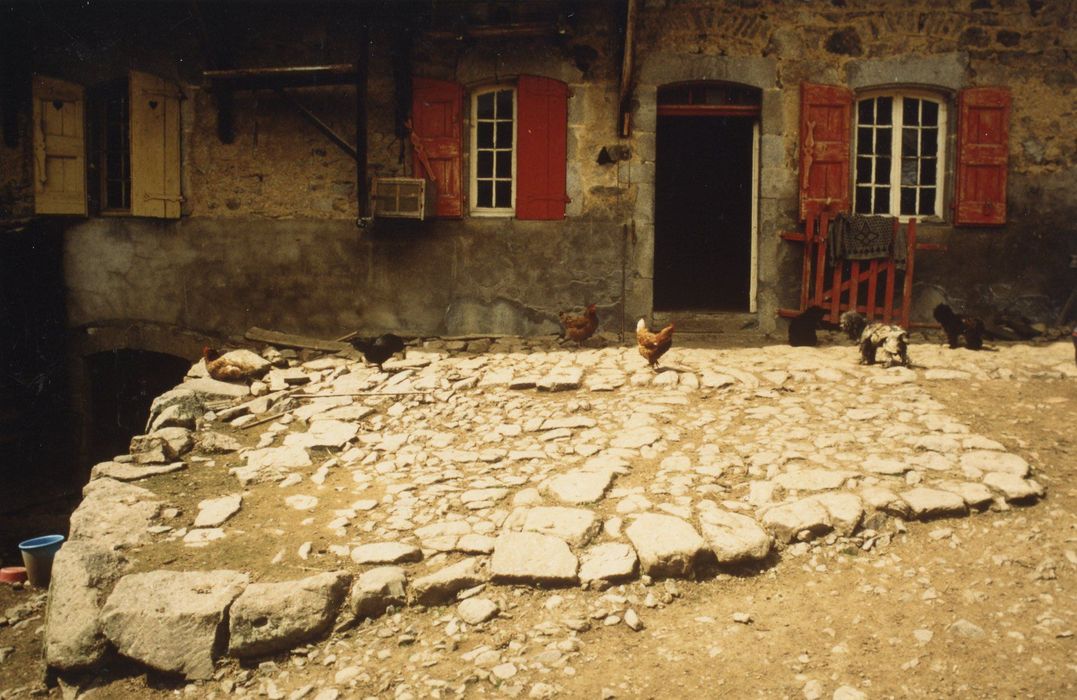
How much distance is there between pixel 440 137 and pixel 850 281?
185 inches

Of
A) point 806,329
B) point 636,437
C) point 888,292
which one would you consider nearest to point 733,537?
point 636,437

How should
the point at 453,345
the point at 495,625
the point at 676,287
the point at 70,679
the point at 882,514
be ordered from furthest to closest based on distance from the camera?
1. the point at 676,287
2. the point at 453,345
3. the point at 882,514
4. the point at 70,679
5. the point at 495,625

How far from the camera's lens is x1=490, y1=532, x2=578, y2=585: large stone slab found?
12.2ft

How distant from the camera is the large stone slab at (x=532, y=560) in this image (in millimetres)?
3713

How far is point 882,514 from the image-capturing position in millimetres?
4121

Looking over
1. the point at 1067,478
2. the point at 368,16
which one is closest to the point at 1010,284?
the point at 1067,478

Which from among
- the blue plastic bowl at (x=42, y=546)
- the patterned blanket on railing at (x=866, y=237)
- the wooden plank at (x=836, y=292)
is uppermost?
the patterned blanket on railing at (x=866, y=237)

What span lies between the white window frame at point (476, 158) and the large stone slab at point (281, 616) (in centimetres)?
554

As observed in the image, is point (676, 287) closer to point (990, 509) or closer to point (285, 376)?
point (285, 376)

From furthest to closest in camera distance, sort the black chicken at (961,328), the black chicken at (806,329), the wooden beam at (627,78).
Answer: the black chicken at (806,329), the wooden beam at (627,78), the black chicken at (961,328)

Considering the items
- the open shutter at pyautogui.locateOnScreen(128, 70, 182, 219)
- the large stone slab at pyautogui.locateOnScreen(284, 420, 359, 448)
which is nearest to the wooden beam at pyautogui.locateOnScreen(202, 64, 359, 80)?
the open shutter at pyautogui.locateOnScreen(128, 70, 182, 219)

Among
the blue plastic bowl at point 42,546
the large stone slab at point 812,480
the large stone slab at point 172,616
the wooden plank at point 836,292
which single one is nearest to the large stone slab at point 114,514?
the large stone slab at point 172,616

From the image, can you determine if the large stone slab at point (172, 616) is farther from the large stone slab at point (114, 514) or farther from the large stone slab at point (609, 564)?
the large stone slab at point (609, 564)

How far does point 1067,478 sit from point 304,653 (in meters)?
4.34
